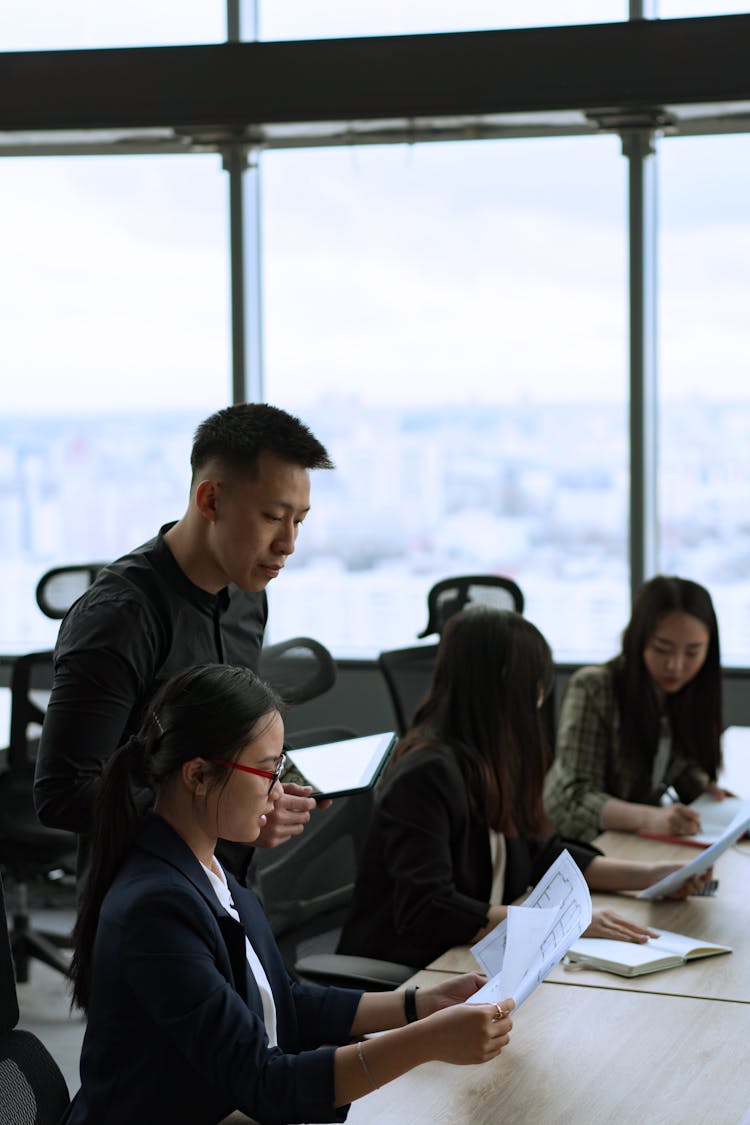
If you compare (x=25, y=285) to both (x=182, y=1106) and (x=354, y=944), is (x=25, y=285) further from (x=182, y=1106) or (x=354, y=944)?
(x=182, y=1106)

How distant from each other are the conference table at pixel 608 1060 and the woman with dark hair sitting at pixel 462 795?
6.1 inches

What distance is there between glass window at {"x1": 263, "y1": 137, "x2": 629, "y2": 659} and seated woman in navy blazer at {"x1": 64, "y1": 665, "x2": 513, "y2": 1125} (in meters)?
3.50

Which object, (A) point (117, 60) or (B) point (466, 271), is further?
(B) point (466, 271)

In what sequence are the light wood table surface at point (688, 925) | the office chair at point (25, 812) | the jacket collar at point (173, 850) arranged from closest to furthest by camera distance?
the jacket collar at point (173, 850)
the light wood table surface at point (688, 925)
the office chair at point (25, 812)

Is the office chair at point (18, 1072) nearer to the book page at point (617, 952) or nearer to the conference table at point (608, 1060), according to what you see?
the conference table at point (608, 1060)

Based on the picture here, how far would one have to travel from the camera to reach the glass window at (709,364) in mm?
4871

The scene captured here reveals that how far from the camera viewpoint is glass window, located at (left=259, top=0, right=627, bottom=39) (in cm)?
475

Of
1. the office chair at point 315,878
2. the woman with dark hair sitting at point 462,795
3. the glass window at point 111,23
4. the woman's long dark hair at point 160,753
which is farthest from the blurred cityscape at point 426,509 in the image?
the woman's long dark hair at point 160,753

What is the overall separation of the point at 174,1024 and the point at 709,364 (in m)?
4.00

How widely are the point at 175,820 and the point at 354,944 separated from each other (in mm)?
868

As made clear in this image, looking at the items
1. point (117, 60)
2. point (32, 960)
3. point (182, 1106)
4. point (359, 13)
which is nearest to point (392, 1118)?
point (182, 1106)

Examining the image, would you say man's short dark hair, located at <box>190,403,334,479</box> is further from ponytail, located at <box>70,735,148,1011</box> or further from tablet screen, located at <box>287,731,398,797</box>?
ponytail, located at <box>70,735,148,1011</box>

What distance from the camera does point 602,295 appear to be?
5004 mm

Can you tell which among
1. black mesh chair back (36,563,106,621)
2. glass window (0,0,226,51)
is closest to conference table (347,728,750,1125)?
black mesh chair back (36,563,106,621)
